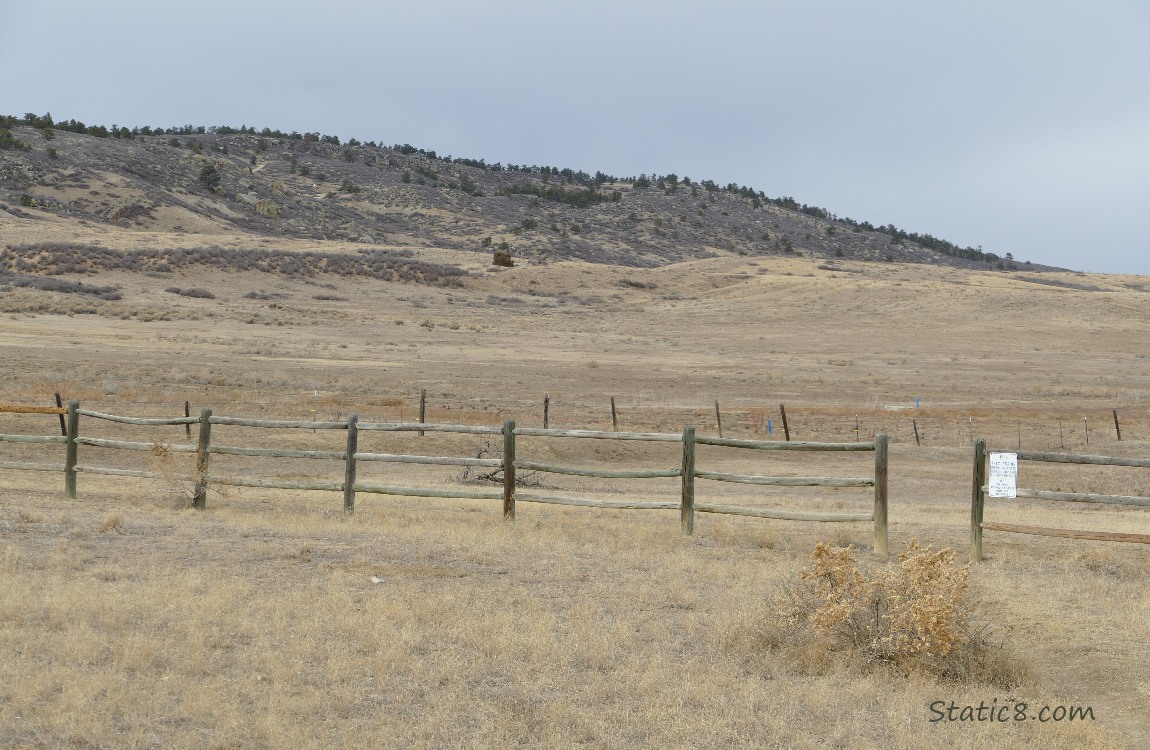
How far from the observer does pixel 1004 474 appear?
36.7 feet

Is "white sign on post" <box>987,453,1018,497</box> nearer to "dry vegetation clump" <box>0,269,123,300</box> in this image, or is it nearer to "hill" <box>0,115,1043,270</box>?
"dry vegetation clump" <box>0,269,123,300</box>

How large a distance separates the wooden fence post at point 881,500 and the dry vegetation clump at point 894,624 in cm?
385

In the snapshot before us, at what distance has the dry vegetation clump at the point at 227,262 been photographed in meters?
64.1

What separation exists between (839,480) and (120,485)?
11.8m

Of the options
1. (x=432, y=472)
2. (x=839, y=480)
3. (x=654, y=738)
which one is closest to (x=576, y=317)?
(x=432, y=472)

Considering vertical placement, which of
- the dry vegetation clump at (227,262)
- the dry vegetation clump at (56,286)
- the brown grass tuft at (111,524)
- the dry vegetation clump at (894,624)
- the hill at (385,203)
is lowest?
the brown grass tuft at (111,524)

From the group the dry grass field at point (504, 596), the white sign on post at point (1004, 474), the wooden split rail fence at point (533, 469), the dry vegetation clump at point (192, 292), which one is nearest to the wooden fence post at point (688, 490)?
the wooden split rail fence at point (533, 469)

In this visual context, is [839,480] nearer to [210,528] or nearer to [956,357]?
[210,528]

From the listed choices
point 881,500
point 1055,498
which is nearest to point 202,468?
point 881,500

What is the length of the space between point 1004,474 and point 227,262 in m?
66.0

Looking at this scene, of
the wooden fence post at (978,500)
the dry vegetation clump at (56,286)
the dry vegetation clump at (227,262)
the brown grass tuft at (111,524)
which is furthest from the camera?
the dry vegetation clump at (227,262)

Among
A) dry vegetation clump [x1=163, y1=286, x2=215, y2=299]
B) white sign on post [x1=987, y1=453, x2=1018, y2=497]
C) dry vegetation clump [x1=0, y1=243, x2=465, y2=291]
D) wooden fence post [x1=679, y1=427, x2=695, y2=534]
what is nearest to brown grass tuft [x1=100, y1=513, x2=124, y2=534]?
wooden fence post [x1=679, y1=427, x2=695, y2=534]

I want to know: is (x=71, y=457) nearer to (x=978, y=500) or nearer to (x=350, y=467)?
(x=350, y=467)

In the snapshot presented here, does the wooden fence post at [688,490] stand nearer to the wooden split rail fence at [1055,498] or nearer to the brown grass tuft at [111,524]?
the wooden split rail fence at [1055,498]
